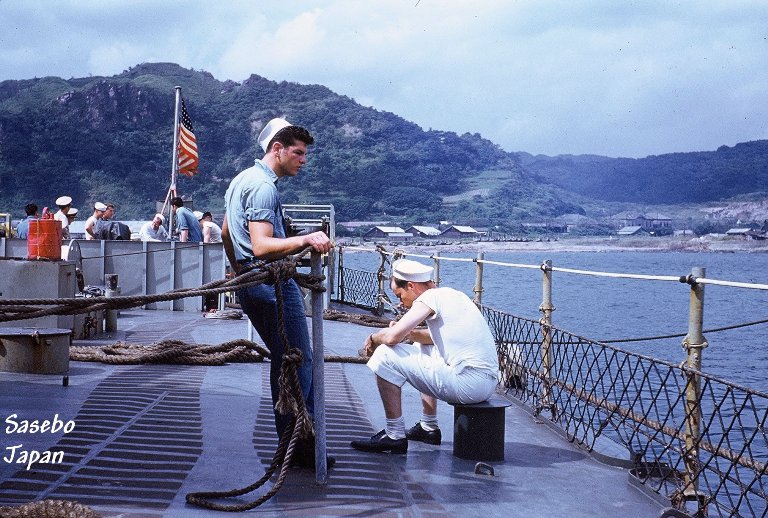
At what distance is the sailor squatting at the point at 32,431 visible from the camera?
182 inches

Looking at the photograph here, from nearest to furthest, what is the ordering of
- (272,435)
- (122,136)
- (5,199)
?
(272,435) → (5,199) → (122,136)

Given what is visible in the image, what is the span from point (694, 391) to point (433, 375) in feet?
4.86

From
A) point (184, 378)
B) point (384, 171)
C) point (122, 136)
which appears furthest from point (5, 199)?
point (184, 378)

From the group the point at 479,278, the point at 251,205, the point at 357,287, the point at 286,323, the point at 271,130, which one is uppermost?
the point at 271,130

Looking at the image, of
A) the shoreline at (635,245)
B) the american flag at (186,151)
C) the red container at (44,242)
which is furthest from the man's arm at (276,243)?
the shoreline at (635,245)

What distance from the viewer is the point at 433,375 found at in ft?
17.4

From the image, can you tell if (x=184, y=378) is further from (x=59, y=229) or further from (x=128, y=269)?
(x=128, y=269)

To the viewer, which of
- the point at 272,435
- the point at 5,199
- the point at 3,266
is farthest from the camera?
the point at 5,199

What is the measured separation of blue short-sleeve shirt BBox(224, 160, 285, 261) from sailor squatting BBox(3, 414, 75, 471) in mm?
1465

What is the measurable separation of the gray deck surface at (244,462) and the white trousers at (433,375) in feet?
1.32

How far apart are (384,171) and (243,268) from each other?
6713 inches

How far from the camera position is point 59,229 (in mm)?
10133

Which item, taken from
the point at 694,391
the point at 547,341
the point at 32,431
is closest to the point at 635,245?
the point at 547,341

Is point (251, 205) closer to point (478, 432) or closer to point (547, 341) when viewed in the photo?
point (478, 432)
